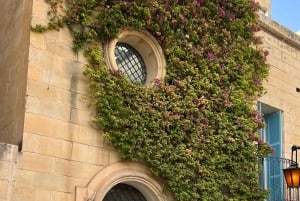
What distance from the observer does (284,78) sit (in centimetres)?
1356

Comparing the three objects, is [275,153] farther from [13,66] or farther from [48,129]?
[13,66]

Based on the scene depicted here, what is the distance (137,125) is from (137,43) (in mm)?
1699

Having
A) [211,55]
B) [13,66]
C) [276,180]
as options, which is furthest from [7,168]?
[276,180]

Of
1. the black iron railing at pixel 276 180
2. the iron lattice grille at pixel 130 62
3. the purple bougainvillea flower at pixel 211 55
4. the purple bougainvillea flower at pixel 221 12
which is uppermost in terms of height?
the purple bougainvillea flower at pixel 221 12

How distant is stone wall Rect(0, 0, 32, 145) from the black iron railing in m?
5.62

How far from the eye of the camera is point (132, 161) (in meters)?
9.75

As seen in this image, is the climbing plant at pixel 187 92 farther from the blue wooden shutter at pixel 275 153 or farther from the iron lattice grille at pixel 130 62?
the blue wooden shutter at pixel 275 153

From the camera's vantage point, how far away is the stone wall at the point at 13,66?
9.01 metres

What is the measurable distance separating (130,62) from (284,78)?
4.48 meters

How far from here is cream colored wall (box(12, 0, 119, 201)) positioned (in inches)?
340

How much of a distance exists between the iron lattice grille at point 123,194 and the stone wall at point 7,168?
1.95 meters

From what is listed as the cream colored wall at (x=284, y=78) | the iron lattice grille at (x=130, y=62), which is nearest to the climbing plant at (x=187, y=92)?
the iron lattice grille at (x=130, y=62)

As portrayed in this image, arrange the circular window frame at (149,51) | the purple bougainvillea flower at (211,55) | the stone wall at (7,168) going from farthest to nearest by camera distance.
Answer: the purple bougainvillea flower at (211,55) < the circular window frame at (149,51) < the stone wall at (7,168)

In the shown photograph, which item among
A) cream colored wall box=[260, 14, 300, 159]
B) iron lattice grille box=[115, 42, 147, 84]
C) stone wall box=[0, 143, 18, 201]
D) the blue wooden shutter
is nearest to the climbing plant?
iron lattice grille box=[115, 42, 147, 84]
